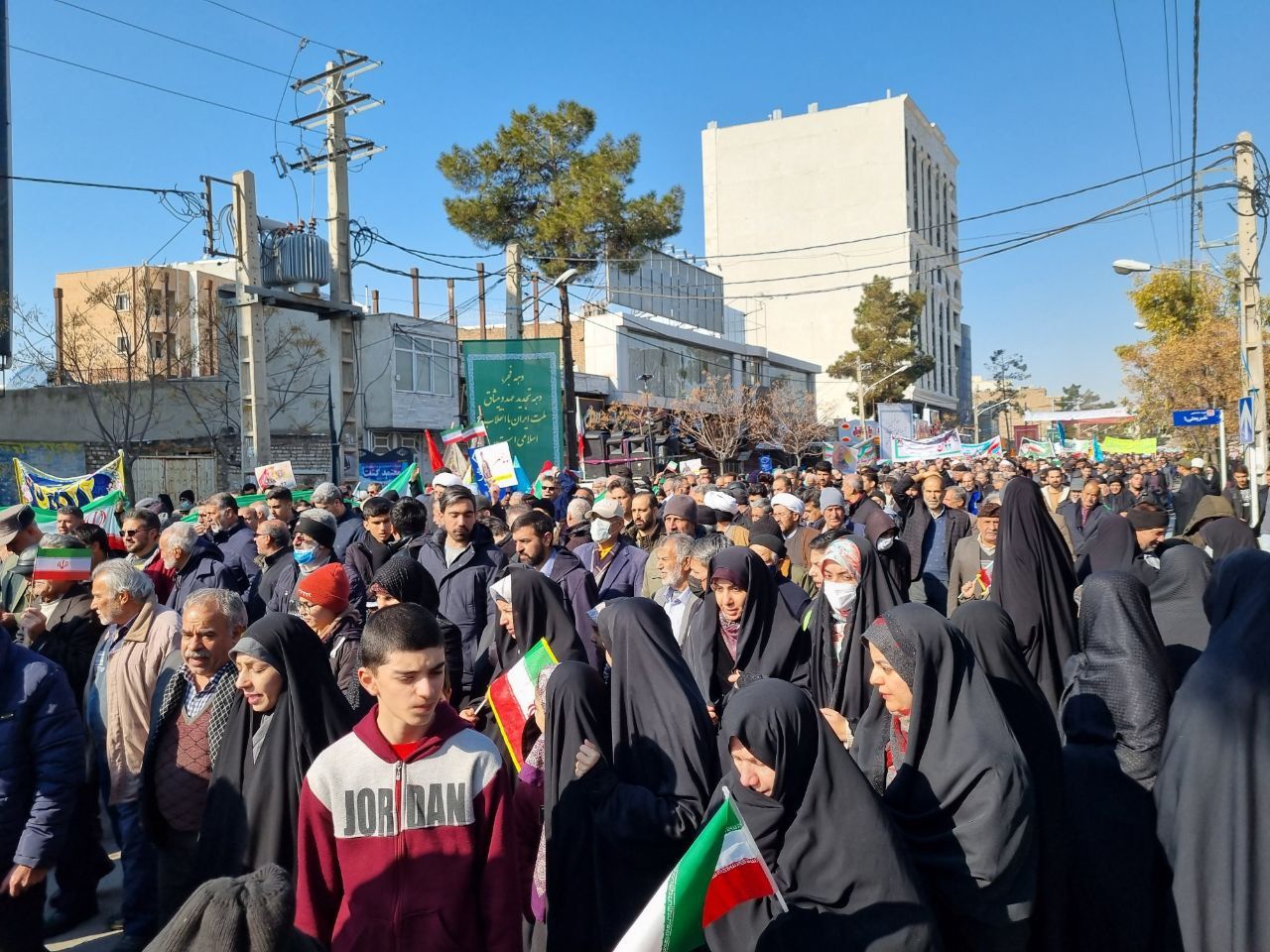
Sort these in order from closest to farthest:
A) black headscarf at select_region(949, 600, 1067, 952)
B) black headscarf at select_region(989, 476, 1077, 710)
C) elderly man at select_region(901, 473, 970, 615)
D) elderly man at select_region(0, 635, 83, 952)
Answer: black headscarf at select_region(949, 600, 1067, 952) < elderly man at select_region(0, 635, 83, 952) < black headscarf at select_region(989, 476, 1077, 710) < elderly man at select_region(901, 473, 970, 615)

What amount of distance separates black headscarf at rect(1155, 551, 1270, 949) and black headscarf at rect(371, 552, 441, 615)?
285 cm

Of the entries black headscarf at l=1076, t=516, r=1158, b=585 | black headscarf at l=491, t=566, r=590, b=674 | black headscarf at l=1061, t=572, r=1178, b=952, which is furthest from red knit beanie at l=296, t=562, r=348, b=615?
black headscarf at l=1076, t=516, r=1158, b=585

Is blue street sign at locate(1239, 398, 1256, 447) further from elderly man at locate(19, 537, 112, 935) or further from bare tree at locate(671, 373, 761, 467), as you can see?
bare tree at locate(671, 373, 761, 467)

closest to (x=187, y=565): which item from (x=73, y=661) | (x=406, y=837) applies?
(x=73, y=661)

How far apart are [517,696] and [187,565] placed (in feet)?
11.9

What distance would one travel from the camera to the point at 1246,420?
14.2m

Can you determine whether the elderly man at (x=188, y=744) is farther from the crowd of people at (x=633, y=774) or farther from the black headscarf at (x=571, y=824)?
the black headscarf at (x=571, y=824)

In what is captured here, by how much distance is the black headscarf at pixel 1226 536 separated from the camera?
23.1ft

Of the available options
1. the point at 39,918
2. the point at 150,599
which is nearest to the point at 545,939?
the point at 39,918

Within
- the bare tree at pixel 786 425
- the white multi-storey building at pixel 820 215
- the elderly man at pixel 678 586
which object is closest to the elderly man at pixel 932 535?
the elderly man at pixel 678 586

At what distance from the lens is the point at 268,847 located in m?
3.05

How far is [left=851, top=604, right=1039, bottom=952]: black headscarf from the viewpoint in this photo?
2662mm

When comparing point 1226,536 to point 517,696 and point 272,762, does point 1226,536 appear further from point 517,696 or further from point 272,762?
point 272,762

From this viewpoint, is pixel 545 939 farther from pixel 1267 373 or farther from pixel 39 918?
pixel 1267 373
